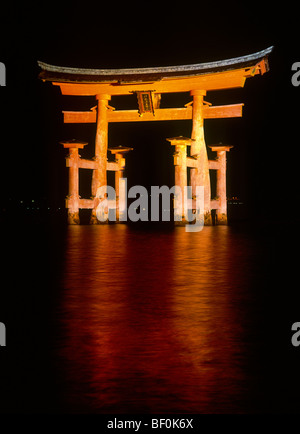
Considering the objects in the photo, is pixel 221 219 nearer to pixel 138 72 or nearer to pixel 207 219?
pixel 207 219

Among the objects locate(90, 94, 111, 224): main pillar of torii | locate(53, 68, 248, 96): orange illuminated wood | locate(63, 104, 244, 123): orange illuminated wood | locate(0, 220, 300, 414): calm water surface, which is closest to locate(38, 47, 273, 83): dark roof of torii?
locate(53, 68, 248, 96): orange illuminated wood

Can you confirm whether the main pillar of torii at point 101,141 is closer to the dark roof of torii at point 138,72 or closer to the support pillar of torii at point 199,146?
the dark roof of torii at point 138,72

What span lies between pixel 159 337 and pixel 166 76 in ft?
53.5

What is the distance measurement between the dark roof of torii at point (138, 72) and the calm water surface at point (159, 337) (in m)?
11.6

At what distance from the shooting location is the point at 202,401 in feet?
9.71

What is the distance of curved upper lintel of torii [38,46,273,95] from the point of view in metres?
19.3

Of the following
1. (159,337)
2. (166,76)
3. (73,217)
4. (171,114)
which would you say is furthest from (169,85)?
(159,337)

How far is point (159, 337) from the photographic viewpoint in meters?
4.32

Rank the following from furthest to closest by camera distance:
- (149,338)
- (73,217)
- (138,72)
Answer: (73,217) → (138,72) → (149,338)

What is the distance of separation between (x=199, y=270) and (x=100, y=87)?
1397 cm

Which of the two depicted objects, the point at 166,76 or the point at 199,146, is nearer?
the point at 166,76

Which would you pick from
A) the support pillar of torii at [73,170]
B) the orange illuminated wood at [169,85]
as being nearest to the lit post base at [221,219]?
the orange illuminated wood at [169,85]

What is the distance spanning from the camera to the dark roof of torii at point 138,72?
19219 millimetres
